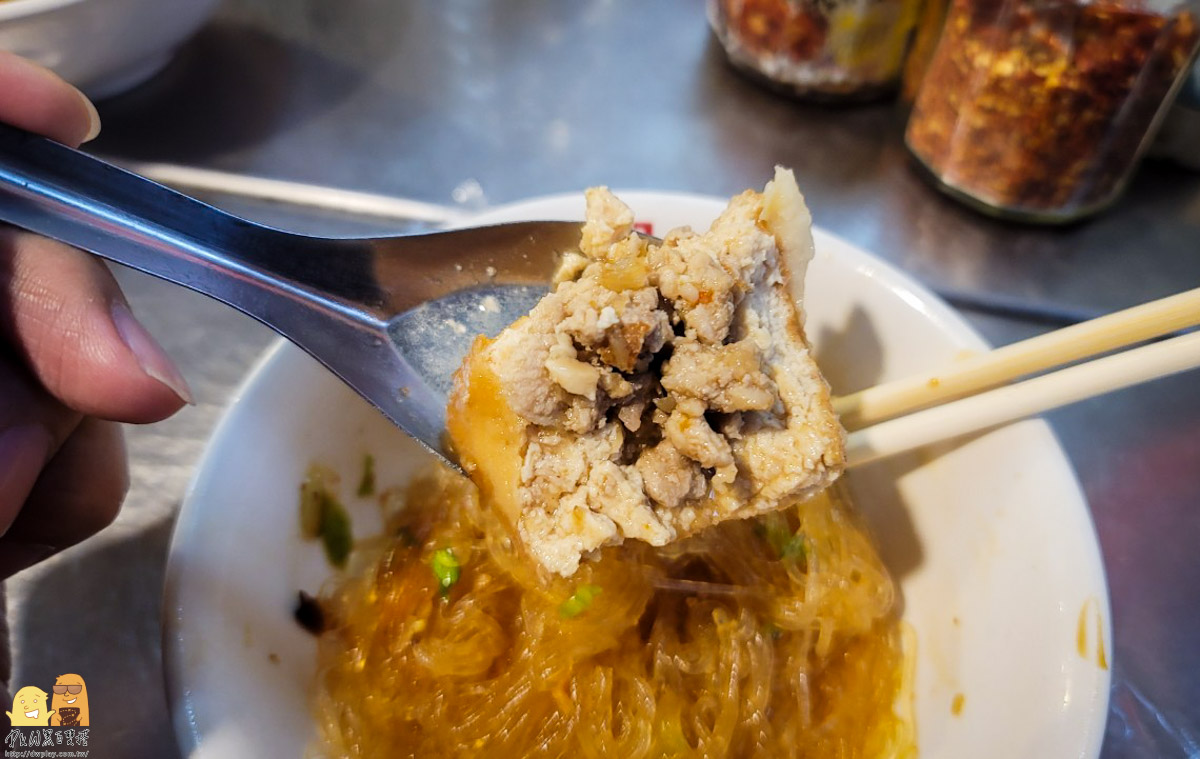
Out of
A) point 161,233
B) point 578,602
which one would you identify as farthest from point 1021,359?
point 161,233

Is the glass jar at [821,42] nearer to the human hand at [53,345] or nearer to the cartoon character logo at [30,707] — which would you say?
the human hand at [53,345]

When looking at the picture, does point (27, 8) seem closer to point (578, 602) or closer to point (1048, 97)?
point (578, 602)

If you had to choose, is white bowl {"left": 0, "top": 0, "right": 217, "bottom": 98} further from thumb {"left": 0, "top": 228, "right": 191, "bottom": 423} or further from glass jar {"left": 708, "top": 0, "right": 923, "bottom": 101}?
glass jar {"left": 708, "top": 0, "right": 923, "bottom": 101}

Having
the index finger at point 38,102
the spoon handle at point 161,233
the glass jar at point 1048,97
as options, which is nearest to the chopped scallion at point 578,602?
the spoon handle at point 161,233

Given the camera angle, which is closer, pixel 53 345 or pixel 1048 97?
pixel 53 345

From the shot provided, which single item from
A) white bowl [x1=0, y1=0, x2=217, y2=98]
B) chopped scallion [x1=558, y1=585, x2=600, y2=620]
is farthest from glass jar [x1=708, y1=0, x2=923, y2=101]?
chopped scallion [x1=558, y1=585, x2=600, y2=620]
